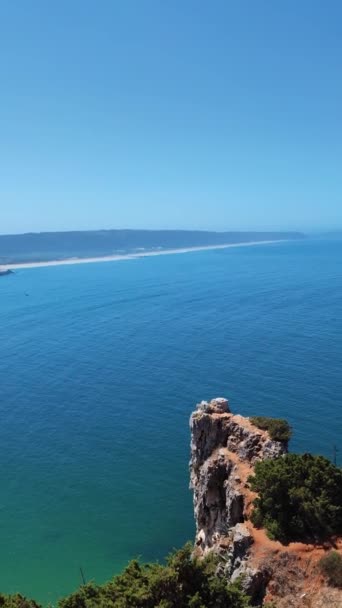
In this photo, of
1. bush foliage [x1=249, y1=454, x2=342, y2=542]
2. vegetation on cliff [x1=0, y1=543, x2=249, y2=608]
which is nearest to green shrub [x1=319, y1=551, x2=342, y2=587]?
bush foliage [x1=249, y1=454, x2=342, y2=542]

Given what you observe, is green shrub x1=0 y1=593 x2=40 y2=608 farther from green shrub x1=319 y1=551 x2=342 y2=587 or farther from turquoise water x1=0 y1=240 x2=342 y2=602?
turquoise water x1=0 y1=240 x2=342 y2=602

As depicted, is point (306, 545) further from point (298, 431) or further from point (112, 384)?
point (112, 384)

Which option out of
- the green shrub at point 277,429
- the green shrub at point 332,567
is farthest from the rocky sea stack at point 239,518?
the green shrub at point 332,567

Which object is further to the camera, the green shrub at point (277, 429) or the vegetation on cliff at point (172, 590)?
the green shrub at point (277, 429)

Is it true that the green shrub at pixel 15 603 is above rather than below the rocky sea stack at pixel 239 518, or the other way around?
below

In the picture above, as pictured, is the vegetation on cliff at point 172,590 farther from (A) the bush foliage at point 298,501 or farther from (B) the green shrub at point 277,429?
(B) the green shrub at point 277,429

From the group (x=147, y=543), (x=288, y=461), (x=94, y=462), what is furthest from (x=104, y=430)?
(x=288, y=461)
